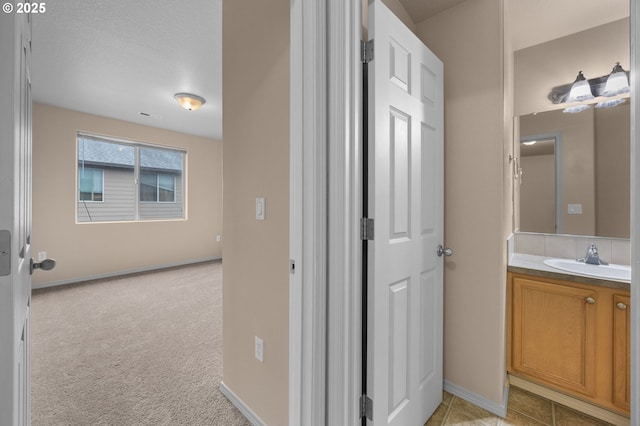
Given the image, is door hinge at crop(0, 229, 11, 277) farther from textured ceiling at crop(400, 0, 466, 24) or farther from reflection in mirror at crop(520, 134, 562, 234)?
reflection in mirror at crop(520, 134, 562, 234)

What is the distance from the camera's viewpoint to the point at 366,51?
1.21m

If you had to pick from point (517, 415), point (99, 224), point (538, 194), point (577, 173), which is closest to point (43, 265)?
point (517, 415)

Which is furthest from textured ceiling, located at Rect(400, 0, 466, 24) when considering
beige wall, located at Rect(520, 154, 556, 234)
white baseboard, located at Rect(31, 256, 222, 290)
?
white baseboard, located at Rect(31, 256, 222, 290)

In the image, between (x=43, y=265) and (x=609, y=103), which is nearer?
(x=43, y=265)

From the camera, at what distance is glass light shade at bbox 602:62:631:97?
1816 mm

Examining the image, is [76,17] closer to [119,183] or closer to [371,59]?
[371,59]

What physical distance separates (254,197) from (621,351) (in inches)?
82.9

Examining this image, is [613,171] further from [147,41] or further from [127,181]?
[127,181]

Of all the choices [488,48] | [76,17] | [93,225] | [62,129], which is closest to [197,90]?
[76,17]

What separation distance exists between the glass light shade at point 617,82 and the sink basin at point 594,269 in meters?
1.14

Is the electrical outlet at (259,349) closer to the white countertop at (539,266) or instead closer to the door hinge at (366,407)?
the door hinge at (366,407)

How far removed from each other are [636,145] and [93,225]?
573 cm

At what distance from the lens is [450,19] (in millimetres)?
1789

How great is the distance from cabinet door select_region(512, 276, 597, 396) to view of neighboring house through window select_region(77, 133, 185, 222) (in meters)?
5.54
